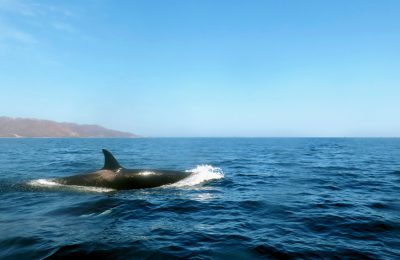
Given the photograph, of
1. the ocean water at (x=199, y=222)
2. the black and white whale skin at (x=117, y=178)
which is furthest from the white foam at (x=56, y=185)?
the black and white whale skin at (x=117, y=178)

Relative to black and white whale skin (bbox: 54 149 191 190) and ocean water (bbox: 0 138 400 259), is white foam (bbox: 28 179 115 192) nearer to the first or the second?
ocean water (bbox: 0 138 400 259)

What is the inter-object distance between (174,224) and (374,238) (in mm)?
7090

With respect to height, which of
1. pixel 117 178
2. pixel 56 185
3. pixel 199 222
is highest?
pixel 117 178

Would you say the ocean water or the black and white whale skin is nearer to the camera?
the ocean water

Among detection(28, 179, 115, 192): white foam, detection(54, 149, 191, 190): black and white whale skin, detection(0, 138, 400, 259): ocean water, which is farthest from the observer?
detection(54, 149, 191, 190): black and white whale skin

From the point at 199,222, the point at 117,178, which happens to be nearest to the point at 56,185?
the point at 117,178

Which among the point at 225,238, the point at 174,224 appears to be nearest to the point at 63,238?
the point at 174,224

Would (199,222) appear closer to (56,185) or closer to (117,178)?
(117,178)

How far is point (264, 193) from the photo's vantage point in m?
19.2

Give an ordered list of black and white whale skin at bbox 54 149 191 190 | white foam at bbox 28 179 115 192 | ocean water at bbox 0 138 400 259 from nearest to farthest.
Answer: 1. ocean water at bbox 0 138 400 259
2. white foam at bbox 28 179 115 192
3. black and white whale skin at bbox 54 149 191 190

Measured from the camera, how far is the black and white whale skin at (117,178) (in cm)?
1994

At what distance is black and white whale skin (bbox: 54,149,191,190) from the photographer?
1994cm

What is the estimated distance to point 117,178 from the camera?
20203 millimetres

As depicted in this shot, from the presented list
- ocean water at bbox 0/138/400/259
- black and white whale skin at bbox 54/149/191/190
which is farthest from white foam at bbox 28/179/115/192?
black and white whale skin at bbox 54/149/191/190
